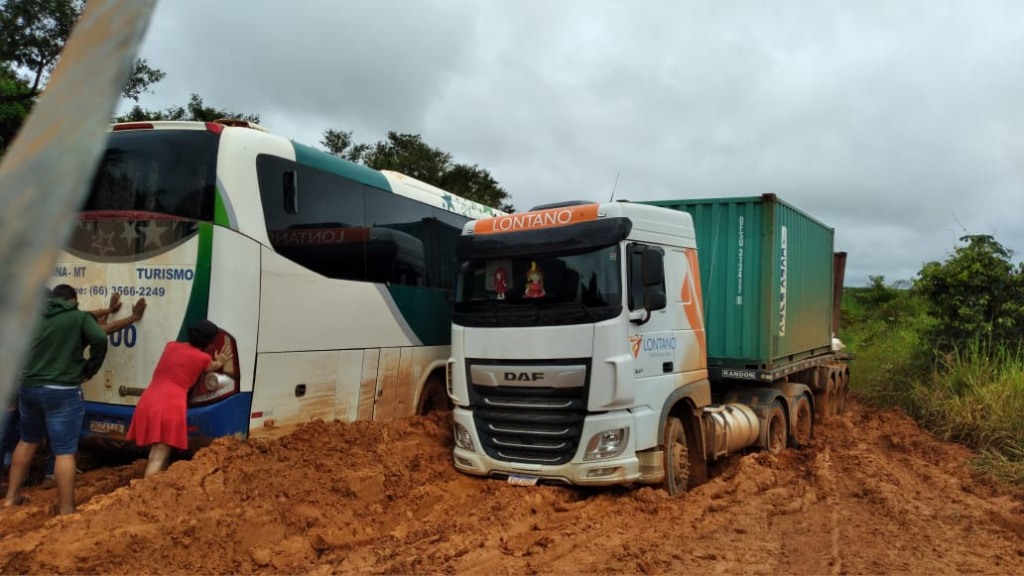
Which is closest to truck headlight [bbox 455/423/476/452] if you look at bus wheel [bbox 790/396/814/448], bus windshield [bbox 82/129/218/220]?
bus windshield [bbox 82/129/218/220]

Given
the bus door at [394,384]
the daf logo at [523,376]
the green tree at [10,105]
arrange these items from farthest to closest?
1. the green tree at [10,105]
2. the bus door at [394,384]
3. the daf logo at [523,376]

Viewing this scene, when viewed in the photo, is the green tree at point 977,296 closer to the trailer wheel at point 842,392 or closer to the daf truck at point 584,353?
the trailer wheel at point 842,392

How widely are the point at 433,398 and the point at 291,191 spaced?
3.70m

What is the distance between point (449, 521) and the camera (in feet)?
18.4

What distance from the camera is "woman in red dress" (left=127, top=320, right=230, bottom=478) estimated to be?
209 inches

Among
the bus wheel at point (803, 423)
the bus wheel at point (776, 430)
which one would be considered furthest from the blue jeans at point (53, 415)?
the bus wheel at point (803, 423)

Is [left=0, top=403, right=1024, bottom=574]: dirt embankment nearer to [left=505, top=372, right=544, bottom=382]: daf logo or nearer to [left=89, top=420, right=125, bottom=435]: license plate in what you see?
[left=89, top=420, right=125, bottom=435]: license plate

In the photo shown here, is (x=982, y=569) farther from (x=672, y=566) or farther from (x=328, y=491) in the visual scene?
(x=328, y=491)

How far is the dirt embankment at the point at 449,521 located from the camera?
4559 mm

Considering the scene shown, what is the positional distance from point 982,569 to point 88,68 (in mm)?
5888

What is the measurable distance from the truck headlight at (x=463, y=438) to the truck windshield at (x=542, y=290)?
1.08 metres

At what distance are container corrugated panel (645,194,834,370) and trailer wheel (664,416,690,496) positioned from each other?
190 centimetres

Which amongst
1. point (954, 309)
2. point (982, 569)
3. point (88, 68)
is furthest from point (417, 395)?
point (954, 309)

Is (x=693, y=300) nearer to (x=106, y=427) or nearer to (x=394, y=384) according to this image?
(x=394, y=384)
